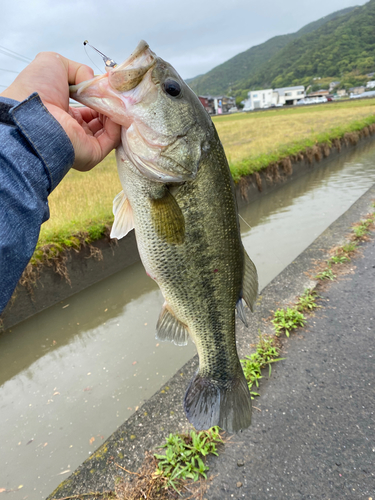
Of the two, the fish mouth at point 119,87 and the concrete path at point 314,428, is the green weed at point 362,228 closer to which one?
the concrete path at point 314,428

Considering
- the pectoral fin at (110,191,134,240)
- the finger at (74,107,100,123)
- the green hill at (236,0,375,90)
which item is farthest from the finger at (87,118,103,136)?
the green hill at (236,0,375,90)

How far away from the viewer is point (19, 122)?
1175 millimetres

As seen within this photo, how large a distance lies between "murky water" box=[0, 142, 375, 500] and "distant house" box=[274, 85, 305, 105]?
10794 cm

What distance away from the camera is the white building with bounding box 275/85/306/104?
97.9m

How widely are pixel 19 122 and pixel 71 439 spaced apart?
305 cm

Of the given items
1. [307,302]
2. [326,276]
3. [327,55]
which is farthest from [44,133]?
[327,55]

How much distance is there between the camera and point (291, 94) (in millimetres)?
99500

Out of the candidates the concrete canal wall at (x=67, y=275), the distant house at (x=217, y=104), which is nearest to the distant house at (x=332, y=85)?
the distant house at (x=217, y=104)

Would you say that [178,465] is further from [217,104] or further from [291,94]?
[291,94]

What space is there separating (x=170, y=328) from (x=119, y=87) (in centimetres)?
125

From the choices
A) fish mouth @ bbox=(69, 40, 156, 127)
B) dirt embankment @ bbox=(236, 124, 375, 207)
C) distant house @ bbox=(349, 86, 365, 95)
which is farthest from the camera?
distant house @ bbox=(349, 86, 365, 95)

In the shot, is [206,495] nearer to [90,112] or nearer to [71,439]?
[71,439]

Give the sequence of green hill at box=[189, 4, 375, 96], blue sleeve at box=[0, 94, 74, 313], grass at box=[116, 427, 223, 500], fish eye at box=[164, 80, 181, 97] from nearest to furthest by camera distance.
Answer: blue sleeve at box=[0, 94, 74, 313]
fish eye at box=[164, 80, 181, 97]
grass at box=[116, 427, 223, 500]
green hill at box=[189, 4, 375, 96]

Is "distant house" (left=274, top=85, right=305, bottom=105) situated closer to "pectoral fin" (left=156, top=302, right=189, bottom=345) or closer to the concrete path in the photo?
the concrete path
